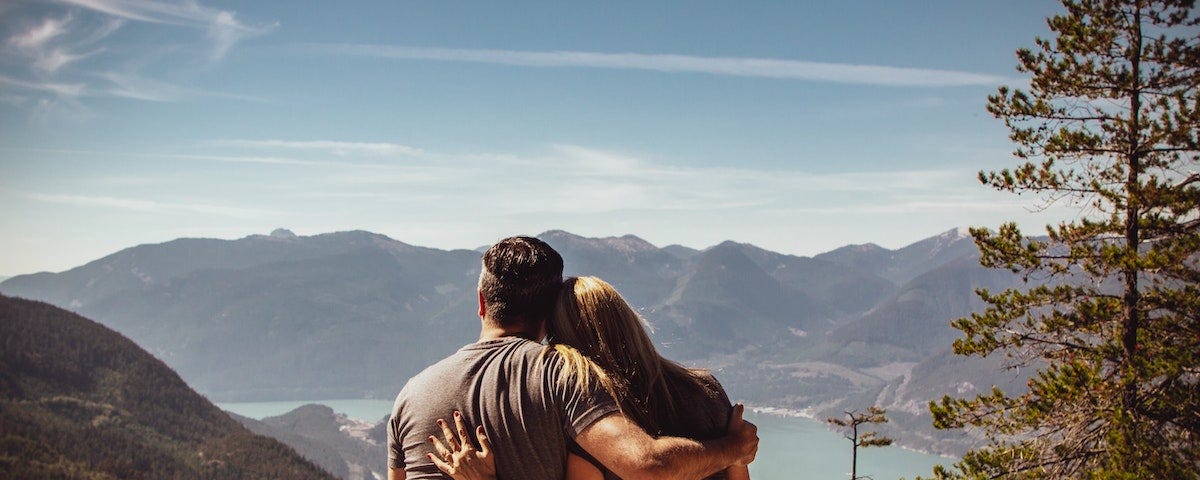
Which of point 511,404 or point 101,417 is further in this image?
point 101,417

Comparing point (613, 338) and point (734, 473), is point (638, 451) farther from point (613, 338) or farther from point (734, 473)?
point (734, 473)

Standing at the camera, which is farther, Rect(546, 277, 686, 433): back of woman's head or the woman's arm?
the woman's arm

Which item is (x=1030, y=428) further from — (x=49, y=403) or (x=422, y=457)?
(x=49, y=403)

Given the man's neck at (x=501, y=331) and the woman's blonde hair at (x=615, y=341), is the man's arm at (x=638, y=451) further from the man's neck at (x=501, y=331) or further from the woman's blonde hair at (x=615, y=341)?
the man's neck at (x=501, y=331)

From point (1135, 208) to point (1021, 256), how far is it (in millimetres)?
1829

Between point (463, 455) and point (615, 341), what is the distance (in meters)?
0.62

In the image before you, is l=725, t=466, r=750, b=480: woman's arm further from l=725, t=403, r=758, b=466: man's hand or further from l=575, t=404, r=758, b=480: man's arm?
l=575, t=404, r=758, b=480: man's arm

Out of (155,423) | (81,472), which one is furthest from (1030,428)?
(155,423)

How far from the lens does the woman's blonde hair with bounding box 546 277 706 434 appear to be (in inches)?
117

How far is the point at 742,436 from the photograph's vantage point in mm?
3092

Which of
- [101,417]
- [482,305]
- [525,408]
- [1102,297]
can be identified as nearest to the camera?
[525,408]

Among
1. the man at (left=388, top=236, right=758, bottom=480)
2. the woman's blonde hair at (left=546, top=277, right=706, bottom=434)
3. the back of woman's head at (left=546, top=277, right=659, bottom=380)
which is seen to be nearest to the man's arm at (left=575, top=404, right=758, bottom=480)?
the man at (left=388, top=236, right=758, bottom=480)

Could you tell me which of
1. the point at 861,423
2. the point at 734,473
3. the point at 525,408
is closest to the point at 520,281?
the point at 525,408

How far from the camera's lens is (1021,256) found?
50.0 ft
